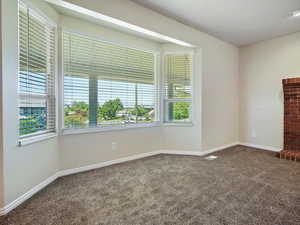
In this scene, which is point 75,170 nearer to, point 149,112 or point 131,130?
point 131,130

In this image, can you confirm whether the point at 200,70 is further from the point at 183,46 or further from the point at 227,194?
the point at 227,194

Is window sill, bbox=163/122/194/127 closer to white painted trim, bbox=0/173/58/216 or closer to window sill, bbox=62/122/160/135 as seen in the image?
window sill, bbox=62/122/160/135

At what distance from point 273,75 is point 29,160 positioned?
16.2ft

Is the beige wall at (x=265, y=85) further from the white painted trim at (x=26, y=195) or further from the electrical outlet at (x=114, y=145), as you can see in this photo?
the white painted trim at (x=26, y=195)

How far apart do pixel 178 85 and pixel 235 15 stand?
1.61 meters

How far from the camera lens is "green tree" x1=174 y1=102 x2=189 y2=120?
3771 millimetres

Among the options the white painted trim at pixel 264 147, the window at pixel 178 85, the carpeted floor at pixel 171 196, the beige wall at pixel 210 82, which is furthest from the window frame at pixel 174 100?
the white painted trim at pixel 264 147

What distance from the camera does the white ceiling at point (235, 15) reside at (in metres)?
2.51

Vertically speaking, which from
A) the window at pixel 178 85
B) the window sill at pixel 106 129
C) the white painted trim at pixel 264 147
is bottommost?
the white painted trim at pixel 264 147

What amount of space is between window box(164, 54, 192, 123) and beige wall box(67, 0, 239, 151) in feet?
0.84

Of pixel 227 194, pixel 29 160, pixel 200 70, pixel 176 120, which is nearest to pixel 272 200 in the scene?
pixel 227 194

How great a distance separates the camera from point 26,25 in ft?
6.70

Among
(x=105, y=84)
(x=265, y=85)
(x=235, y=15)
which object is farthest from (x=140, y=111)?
(x=265, y=85)

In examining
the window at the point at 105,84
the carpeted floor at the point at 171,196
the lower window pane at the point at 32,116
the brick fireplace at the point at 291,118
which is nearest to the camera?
the carpeted floor at the point at 171,196
